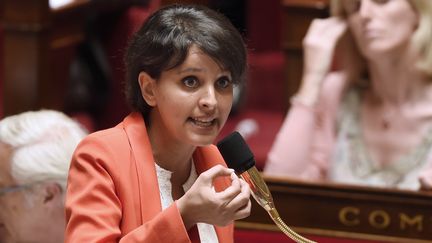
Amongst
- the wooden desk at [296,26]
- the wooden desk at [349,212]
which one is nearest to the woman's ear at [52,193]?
the wooden desk at [349,212]

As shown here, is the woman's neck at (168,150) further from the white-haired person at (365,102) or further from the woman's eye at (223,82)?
the white-haired person at (365,102)

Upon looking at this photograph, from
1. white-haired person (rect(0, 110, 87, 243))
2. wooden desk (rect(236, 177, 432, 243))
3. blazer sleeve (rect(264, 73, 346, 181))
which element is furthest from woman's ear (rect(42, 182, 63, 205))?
blazer sleeve (rect(264, 73, 346, 181))

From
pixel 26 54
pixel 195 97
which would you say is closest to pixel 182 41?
pixel 195 97

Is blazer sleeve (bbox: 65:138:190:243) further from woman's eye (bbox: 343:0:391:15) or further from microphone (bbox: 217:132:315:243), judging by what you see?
woman's eye (bbox: 343:0:391:15)

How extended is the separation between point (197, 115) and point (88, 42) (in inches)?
69.2

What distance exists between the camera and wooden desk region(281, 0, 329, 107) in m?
2.22

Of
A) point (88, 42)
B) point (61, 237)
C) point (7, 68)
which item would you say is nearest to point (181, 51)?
point (61, 237)

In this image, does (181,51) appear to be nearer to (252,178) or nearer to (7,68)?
(252,178)

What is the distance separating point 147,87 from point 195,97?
0.06 meters

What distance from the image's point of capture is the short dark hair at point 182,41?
1014mm

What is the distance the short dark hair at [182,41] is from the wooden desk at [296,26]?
1.16 metres

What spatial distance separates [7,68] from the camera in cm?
214

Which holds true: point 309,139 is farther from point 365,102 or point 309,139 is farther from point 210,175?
point 210,175

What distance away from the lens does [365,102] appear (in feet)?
6.59
